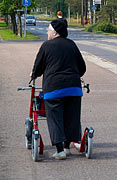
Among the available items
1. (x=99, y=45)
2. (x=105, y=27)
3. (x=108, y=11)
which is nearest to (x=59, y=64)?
(x=99, y=45)

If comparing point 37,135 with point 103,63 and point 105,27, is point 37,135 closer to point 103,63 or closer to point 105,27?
point 103,63

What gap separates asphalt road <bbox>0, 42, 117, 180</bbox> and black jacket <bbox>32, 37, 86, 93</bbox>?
891mm

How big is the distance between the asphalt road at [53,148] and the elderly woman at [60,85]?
1.12ft

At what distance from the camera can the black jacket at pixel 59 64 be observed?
5879mm

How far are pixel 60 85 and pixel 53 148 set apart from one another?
3.75ft

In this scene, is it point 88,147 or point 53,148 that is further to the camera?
point 53,148

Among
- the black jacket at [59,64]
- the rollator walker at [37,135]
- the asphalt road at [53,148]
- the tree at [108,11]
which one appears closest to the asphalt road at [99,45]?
the asphalt road at [53,148]

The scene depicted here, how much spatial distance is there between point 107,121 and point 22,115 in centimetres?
157

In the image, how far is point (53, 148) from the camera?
21.9 ft

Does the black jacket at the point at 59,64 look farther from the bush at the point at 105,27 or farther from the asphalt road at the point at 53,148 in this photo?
the bush at the point at 105,27

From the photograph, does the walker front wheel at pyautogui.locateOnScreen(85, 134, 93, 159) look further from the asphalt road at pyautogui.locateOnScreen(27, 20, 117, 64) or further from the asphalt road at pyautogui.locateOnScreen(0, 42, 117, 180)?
the asphalt road at pyautogui.locateOnScreen(27, 20, 117, 64)

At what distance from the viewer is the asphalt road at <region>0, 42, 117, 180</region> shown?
5.57 metres

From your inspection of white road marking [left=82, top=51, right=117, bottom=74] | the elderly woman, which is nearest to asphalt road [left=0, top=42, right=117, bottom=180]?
the elderly woman

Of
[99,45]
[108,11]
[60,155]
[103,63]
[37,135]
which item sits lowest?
[108,11]
